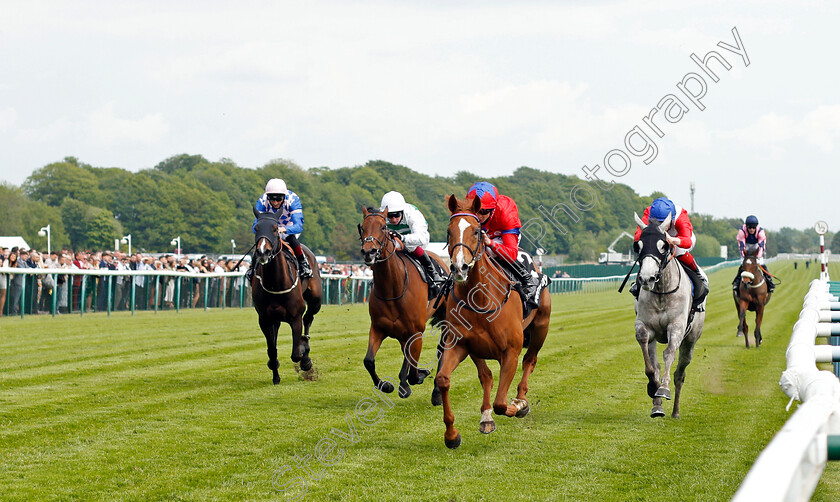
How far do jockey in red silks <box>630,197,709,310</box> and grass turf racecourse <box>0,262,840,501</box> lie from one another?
1.02m

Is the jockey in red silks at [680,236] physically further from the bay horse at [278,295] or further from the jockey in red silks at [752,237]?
the jockey in red silks at [752,237]

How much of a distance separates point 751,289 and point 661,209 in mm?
7625

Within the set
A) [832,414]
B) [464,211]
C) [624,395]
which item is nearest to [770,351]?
[624,395]

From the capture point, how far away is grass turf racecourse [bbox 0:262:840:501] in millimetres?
4863

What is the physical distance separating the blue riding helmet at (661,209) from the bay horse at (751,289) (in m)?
7.09

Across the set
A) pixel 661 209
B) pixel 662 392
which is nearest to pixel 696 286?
pixel 661 209

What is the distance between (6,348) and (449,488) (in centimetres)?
857

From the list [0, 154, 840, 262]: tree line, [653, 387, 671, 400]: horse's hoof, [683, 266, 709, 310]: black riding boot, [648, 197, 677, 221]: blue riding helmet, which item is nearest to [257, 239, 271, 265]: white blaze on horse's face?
[648, 197, 677, 221]: blue riding helmet

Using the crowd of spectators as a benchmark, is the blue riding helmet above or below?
above

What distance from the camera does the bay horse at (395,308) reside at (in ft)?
25.5

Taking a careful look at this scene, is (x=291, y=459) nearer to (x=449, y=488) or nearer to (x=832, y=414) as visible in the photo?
(x=449, y=488)

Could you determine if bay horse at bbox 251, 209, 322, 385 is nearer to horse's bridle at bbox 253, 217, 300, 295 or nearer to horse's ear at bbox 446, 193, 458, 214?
horse's bridle at bbox 253, 217, 300, 295

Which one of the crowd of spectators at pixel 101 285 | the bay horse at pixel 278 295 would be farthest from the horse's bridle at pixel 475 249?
the crowd of spectators at pixel 101 285

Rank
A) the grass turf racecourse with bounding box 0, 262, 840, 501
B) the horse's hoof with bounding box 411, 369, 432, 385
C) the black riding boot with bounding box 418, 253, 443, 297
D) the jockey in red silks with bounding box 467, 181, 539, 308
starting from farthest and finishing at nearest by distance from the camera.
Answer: the black riding boot with bounding box 418, 253, 443, 297 → the horse's hoof with bounding box 411, 369, 432, 385 → the jockey in red silks with bounding box 467, 181, 539, 308 → the grass turf racecourse with bounding box 0, 262, 840, 501
